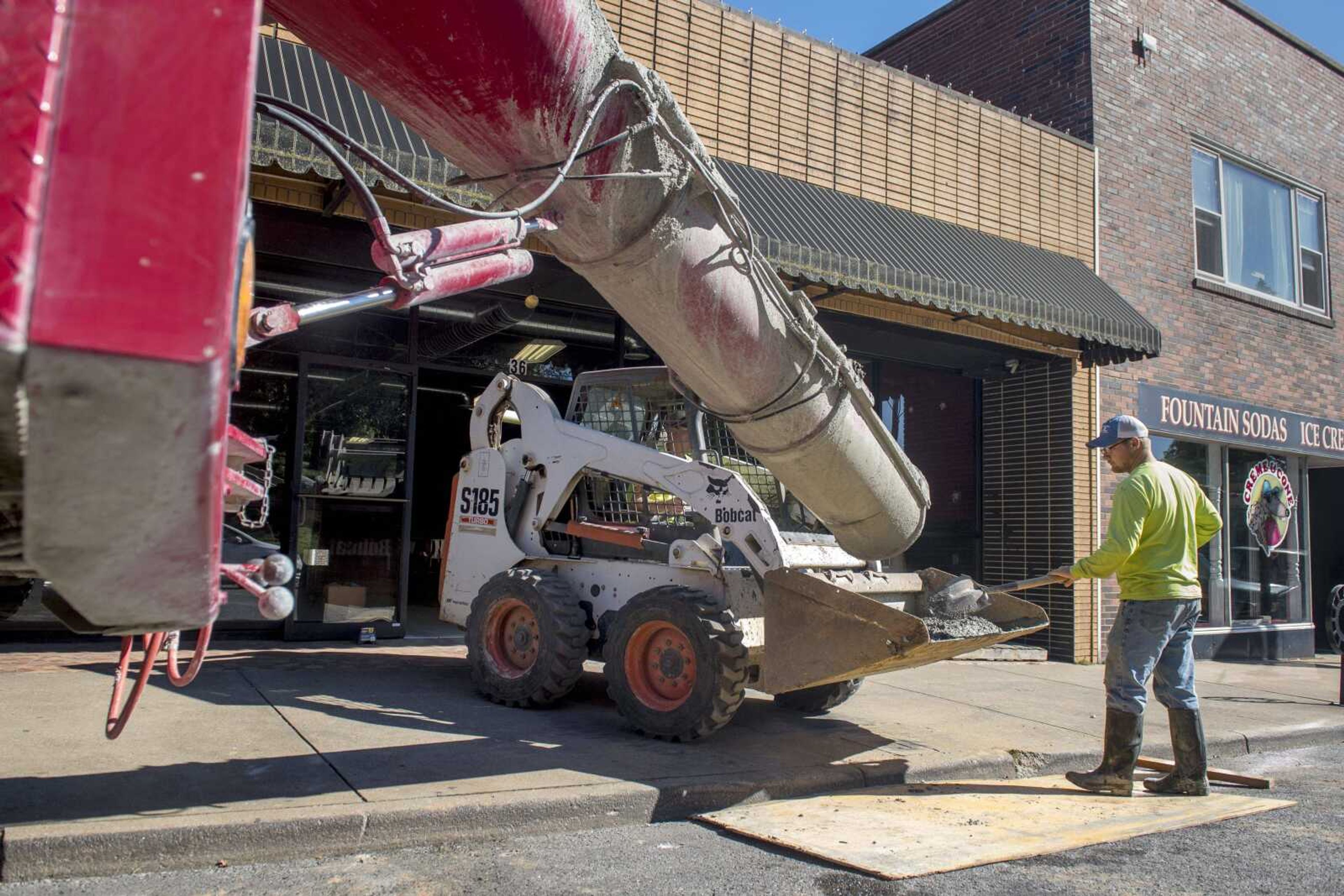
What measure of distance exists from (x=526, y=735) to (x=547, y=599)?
3.19 ft

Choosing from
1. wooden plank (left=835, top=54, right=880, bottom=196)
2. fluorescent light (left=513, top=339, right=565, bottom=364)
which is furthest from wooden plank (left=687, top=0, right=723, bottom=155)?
fluorescent light (left=513, top=339, right=565, bottom=364)

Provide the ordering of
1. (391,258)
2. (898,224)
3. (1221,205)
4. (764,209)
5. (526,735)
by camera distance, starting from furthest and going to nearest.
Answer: (1221,205) < (898,224) < (764,209) < (526,735) < (391,258)

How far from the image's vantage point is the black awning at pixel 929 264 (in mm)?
8508

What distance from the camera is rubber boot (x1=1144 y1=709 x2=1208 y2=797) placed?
5.46m

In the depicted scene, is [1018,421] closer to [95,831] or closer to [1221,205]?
[1221,205]

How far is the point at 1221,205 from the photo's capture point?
13.7 metres

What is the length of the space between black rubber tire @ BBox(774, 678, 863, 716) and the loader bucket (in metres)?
0.73

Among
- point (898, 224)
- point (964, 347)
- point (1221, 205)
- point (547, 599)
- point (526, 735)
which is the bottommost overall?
point (526, 735)

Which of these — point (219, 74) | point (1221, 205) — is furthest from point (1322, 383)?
point (219, 74)

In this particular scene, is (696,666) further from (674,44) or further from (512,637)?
(674,44)

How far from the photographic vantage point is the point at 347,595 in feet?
29.7

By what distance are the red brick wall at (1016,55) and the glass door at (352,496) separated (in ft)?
27.4

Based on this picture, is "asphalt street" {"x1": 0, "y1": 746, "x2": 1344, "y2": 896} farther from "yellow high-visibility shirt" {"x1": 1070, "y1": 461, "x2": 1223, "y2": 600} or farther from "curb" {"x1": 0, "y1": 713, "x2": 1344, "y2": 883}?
"yellow high-visibility shirt" {"x1": 1070, "y1": 461, "x2": 1223, "y2": 600}

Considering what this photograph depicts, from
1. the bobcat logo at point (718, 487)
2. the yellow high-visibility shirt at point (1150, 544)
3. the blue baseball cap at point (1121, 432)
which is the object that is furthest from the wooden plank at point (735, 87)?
the yellow high-visibility shirt at point (1150, 544)
